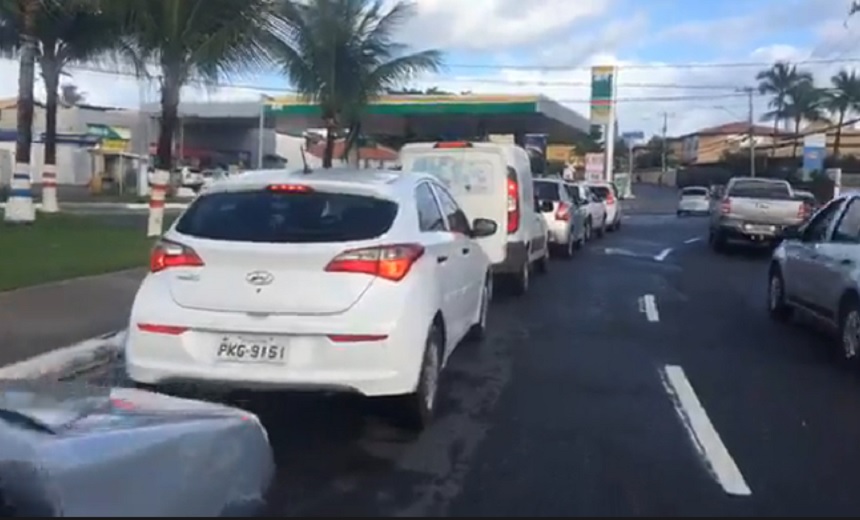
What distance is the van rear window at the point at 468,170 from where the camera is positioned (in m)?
14.9

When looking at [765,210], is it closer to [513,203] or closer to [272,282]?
[513,203]

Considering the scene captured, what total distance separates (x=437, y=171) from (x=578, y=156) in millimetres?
103702

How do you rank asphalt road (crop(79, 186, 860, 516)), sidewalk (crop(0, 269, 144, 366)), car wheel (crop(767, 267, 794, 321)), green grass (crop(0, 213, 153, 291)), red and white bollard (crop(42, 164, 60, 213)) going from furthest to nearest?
red and white bollard (crop(42, 164, 60, 213)) → green grass (crop(0, 213, 153, 291)) → car wheel (crop(767, 267, 794, 321)) → sidewalk (crop(0, 269, 144, 366)) → asphalt road (crop(79, 186, 860, 516))

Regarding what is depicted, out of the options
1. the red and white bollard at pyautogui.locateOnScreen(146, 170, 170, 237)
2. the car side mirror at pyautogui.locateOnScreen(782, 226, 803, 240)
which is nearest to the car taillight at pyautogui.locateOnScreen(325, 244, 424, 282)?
the car side mirror at pyautogui.locateOnScreen(782, 226, 803, 240)

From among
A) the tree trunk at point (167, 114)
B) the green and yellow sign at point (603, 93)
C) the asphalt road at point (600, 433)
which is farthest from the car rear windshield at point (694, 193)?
the asphalt road at point (600, 433)

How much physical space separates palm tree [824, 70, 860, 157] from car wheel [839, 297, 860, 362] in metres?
65.6

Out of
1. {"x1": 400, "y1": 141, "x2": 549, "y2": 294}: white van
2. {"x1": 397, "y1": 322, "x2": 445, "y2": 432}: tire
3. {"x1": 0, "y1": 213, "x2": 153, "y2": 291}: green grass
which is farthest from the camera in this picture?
{"x1": 0, "y1": 213, "x2": 153, "y2": 291}: green grass

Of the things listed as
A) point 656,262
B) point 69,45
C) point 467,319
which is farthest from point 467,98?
point 467,319

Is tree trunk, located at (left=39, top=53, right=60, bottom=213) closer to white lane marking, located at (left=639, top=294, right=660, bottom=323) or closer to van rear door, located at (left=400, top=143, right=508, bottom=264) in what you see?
van rear door, located at (left=400, top=143, right=508, bottom=264)

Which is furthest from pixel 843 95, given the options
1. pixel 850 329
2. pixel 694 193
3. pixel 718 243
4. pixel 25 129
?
pixel 850 329

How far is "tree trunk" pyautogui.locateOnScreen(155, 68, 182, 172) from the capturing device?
23.1 meters

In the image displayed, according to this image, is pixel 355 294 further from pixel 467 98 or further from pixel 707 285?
pixel 467 98

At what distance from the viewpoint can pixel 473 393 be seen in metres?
9.05

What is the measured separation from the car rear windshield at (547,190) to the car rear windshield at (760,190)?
480 centimetres
